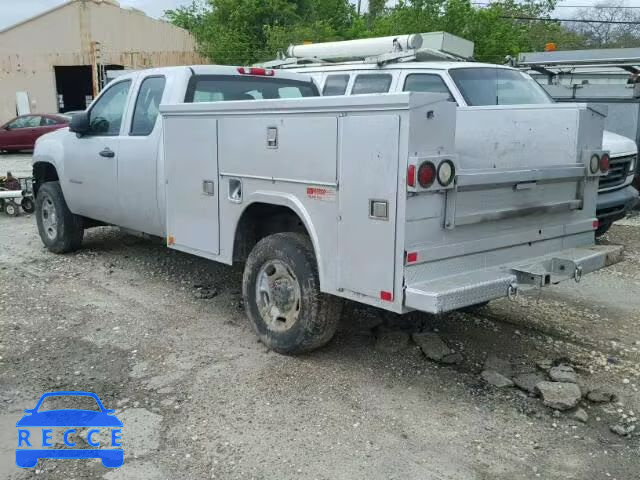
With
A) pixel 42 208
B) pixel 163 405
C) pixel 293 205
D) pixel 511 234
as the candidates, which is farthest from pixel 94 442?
pixel 42 208

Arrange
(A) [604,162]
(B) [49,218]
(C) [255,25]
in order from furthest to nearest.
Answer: (C) [255,25]
(B) [49,218]
(A) [604,162]

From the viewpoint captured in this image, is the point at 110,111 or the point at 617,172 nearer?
the point at 110,111

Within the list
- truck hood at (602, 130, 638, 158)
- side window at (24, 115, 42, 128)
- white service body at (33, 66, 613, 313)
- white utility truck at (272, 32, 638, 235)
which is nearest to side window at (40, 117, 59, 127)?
side window at (24, 115, 42, 128)

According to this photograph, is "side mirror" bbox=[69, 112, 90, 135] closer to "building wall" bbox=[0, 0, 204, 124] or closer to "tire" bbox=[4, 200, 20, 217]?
"tire" bbox=[4, 200, 20, 217]

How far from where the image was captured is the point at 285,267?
4.87m

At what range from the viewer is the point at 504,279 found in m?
4.29

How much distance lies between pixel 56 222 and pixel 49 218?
0.30 meters

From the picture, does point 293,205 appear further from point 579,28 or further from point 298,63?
point 579,28

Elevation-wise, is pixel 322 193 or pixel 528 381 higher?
pixel 322 193

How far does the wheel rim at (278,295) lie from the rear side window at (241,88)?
1.99 m

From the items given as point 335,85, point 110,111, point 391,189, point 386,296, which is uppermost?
point 335,85

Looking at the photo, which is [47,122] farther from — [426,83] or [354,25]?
[426,83]

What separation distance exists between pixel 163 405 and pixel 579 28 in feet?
149

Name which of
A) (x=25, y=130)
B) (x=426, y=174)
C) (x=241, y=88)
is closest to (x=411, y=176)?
(x=426, y=174)
